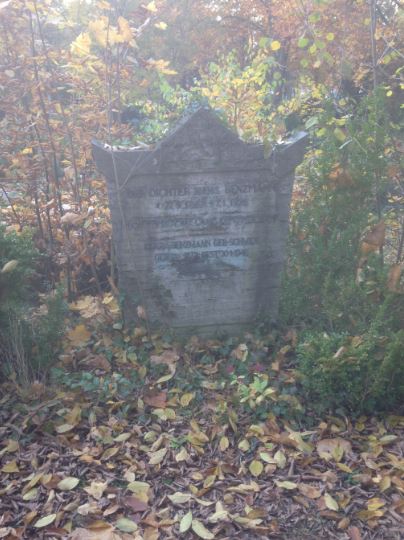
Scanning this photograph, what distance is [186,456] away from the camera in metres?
2.69

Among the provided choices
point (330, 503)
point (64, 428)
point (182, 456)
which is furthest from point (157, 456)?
point (330, 503)

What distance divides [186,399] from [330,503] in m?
1.10

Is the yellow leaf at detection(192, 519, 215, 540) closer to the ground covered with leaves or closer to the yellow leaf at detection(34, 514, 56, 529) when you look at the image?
the ground covered with leaves

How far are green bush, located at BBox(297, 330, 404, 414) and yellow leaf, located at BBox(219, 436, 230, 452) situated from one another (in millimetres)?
590

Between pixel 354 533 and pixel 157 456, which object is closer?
pixel 354 533

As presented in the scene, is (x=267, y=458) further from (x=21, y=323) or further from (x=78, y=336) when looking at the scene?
(x=21, y=323)

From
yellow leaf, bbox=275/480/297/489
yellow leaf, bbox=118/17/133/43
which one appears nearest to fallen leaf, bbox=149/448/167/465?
Result: yellow leaf, bbox=275/480/297/489

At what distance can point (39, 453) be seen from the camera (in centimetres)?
270

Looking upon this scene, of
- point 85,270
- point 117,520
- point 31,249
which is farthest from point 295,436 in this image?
point 85,270

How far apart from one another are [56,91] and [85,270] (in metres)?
1.64

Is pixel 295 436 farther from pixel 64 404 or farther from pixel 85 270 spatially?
pixel 85 270

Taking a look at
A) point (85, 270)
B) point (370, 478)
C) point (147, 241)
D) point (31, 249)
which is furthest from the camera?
point (85, 270)

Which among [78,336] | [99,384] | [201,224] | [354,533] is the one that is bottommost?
[354,533]

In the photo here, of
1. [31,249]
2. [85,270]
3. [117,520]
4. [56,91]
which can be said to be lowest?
[117,520]
